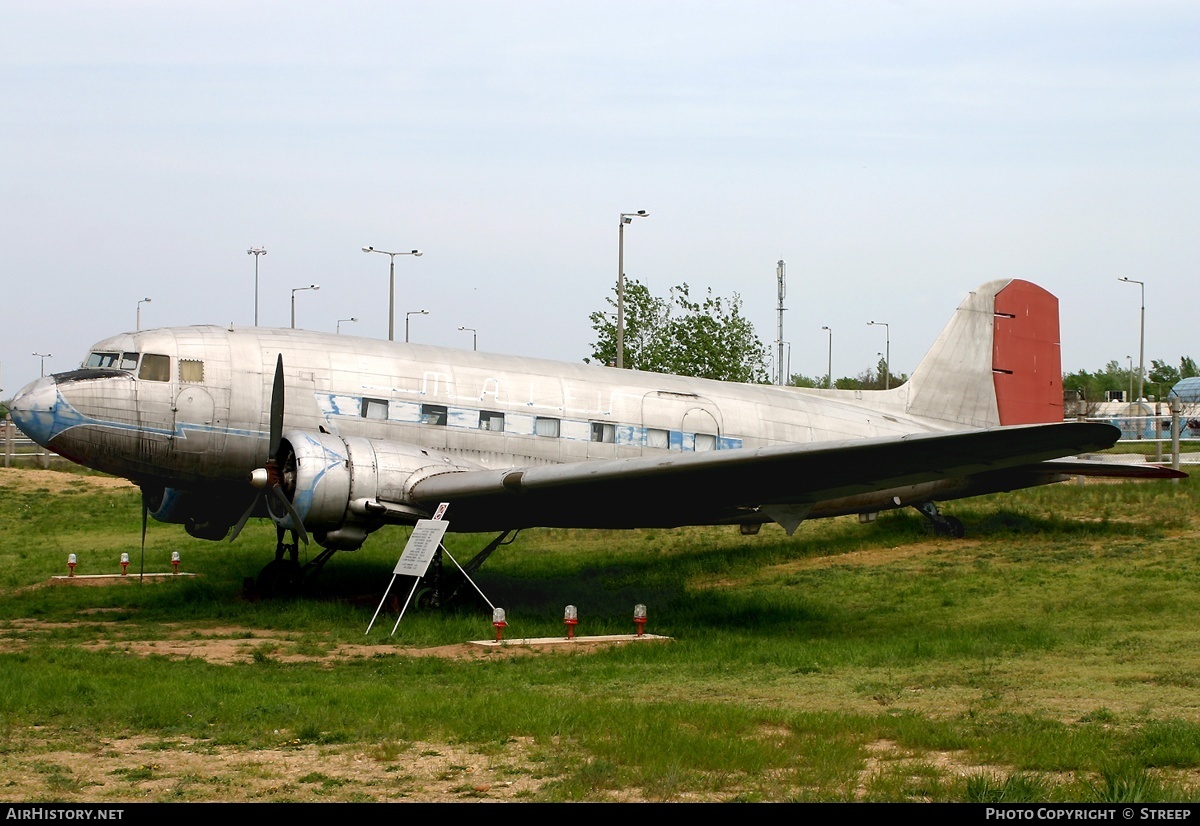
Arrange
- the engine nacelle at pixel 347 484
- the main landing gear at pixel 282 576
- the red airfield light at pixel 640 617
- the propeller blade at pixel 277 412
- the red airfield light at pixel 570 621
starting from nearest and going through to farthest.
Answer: the red airfield light at pixel 570 621
the red airfield light at pixel 640 617
the engine nacelle at pixel 347 484
the propeller blade at pixel 277 412
the main landing gear at pixel 282 576

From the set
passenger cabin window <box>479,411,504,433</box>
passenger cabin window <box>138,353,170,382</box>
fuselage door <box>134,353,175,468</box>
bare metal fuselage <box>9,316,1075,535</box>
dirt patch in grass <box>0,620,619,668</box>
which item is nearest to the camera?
dirt patch in grass <box>0,620,619,668</box>

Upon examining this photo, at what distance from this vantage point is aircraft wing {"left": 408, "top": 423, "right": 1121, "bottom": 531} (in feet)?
47.1

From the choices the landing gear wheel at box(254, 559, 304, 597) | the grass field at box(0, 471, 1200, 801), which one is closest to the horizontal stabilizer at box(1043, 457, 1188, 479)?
the grass field at box(0, 471, 1200, 801)

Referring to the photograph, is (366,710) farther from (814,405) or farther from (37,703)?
(814,405)

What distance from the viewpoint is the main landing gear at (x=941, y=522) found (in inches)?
913

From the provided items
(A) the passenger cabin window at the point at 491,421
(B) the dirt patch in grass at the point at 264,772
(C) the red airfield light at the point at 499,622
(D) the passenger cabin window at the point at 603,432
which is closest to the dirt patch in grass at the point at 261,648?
(C) the red airfield light at the point at 499,622

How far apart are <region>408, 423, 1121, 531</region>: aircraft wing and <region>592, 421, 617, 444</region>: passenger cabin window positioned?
1598mm

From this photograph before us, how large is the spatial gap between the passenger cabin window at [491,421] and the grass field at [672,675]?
2.92 m

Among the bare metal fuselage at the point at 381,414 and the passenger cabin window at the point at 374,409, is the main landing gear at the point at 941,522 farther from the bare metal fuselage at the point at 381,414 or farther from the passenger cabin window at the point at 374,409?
the passenger cabin window at the point at 374,409

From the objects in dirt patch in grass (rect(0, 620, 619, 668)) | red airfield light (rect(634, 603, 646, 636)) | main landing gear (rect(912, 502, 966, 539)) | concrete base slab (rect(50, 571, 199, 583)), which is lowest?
concrete base slab (rect(50, 571, 199, 583))

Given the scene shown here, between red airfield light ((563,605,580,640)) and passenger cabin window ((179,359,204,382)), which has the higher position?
passenger cabin window ((179,359,204,382))

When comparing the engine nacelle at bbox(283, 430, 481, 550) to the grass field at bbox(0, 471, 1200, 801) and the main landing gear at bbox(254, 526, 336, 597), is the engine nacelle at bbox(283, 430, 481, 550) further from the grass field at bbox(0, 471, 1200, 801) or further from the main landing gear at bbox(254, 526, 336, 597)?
the main landing gear at bbox(254, 526, 336, 597)

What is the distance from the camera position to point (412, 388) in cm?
1884

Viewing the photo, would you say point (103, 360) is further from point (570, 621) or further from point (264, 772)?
point (264, 772)
